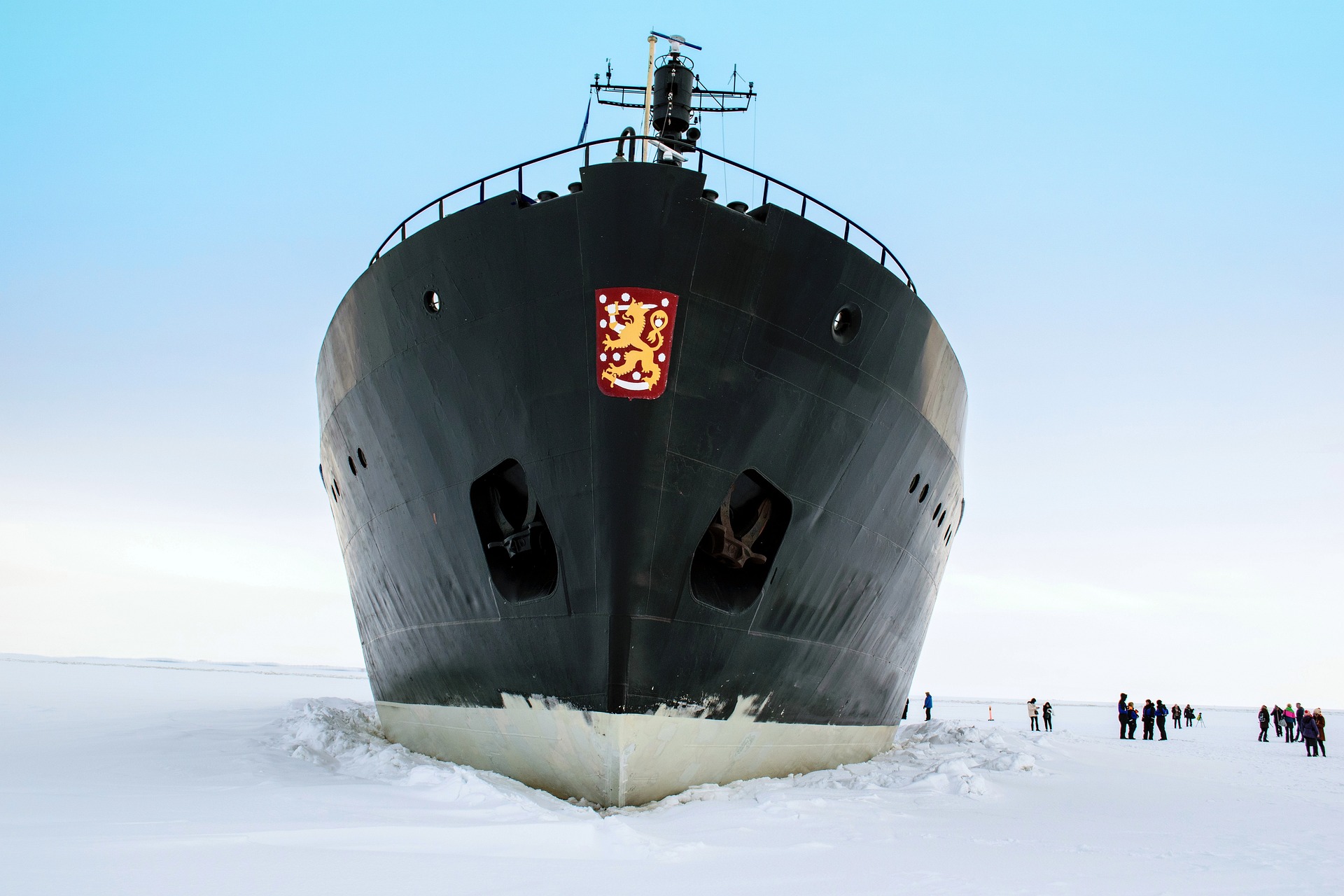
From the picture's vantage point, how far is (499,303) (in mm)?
6730

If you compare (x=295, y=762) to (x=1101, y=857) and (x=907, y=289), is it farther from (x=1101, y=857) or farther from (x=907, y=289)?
(x=907, y=289)

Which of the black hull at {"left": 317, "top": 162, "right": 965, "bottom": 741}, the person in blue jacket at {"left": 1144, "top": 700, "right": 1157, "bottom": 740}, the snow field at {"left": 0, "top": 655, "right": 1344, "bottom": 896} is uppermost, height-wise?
the black hull at {"left": 317, "top": 162, "right": 965, "bottom": 741}

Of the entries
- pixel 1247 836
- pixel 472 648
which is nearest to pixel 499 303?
pixel 472 648

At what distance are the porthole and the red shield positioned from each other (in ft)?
5.40

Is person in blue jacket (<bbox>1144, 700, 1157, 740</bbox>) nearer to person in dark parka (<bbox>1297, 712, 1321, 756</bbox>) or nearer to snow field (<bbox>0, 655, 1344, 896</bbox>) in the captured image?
person in dark parka (<bbox>1297, 712, 1321, 756</bbox>)

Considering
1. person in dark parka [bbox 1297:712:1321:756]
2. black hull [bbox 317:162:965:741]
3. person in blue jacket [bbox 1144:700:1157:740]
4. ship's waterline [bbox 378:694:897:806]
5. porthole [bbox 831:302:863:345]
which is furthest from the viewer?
person in blue jacket [bbox 1144:700:1157:740]

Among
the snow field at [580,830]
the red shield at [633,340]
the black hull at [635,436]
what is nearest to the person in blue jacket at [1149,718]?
the snow field at [580,830]

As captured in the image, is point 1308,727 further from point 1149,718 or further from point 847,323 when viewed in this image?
point 847,323

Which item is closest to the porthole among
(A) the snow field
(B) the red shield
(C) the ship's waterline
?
(B) the red shield

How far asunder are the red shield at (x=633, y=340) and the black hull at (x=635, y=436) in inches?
3.3

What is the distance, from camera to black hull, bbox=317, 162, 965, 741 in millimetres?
6336

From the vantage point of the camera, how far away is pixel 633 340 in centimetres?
638

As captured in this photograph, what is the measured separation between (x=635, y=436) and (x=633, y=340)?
0.75 meters

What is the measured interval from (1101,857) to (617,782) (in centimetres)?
320
